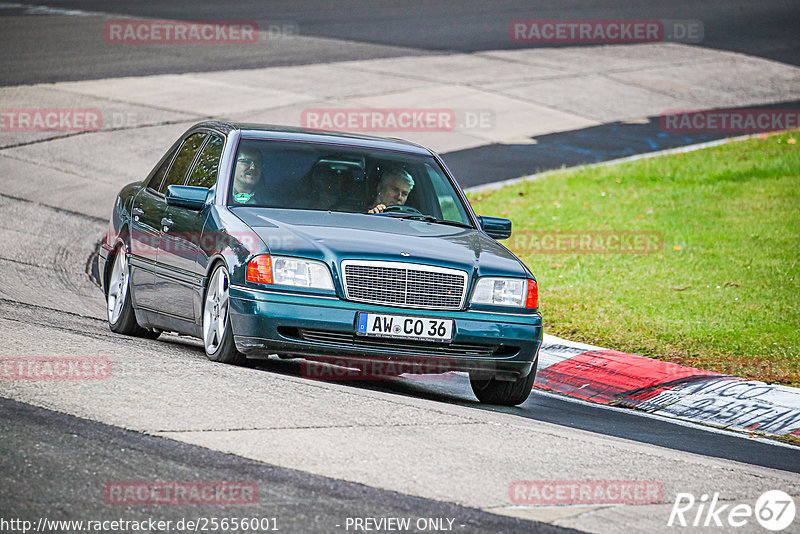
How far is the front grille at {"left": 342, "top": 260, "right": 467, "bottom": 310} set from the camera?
730 centimetres

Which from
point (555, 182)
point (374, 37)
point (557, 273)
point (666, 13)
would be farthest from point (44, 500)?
point (666, 13)

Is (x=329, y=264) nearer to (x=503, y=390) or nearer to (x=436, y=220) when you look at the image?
(x=436, y=220)

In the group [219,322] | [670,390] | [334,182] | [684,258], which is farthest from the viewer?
[684,258]

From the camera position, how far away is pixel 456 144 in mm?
20375

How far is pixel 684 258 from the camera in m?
13.5

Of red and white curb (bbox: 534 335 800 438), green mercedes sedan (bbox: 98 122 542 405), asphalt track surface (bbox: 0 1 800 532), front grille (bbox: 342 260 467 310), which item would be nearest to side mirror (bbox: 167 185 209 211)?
green mercedes sedan (bbox: 98 122 542 405)

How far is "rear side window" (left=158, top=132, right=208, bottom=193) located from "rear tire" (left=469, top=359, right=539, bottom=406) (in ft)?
8.57

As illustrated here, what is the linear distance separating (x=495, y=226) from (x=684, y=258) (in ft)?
17.4

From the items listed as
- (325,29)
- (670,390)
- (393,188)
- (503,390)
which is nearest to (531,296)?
(503,390)

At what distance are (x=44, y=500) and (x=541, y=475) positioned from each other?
220 cm

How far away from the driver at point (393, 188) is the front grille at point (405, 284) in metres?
1.07

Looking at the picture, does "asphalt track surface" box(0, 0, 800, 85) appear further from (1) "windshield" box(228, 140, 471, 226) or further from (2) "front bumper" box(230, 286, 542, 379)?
(2) "front bumper" box(230, 286, 542, 379)

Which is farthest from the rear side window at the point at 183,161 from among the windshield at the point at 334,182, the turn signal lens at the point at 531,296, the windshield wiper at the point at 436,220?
the turn signal lens at the point at 531,296

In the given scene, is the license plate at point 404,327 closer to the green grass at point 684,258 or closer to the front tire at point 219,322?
the front tire at point 219,322
